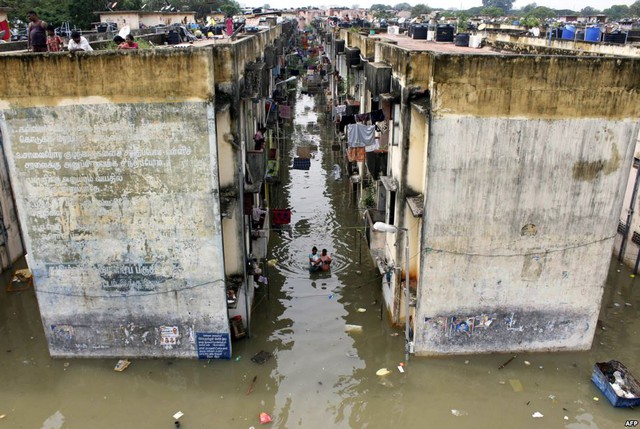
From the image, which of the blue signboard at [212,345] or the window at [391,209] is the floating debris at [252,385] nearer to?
the blue signboard at [212,345]

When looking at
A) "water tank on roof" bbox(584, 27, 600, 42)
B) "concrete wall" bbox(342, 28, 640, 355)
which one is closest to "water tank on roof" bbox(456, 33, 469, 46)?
"water tank on roof" bbox(584, 27, 600, 42)

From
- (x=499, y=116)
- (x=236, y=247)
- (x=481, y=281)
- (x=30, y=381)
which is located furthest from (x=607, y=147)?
(x=30, y=381)

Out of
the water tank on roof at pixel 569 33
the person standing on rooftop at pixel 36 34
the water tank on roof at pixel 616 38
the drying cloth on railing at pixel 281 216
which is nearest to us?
the person standing on rooftop at pixel 36 34

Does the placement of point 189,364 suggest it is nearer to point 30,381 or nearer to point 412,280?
point 30,381

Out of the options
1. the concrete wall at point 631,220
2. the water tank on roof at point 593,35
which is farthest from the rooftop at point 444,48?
the concrete wall at point 631,220

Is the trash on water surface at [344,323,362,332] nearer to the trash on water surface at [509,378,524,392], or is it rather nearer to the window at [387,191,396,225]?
the window at [387,191,396,225]

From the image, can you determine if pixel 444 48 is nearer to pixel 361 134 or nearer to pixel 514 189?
pixel 361 134
